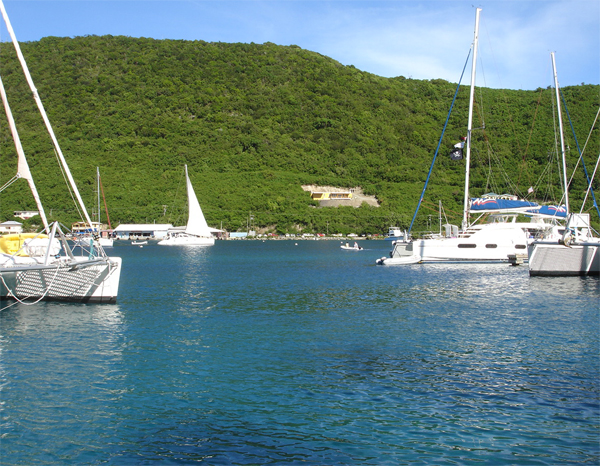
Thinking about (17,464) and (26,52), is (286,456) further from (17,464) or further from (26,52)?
(26,52)

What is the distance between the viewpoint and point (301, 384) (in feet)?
39.1

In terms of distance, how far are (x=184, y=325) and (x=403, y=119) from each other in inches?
6264

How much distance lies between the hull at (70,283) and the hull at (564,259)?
79.7ft

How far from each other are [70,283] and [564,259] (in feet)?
90.4

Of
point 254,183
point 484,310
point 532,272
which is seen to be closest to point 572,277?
point 532,272

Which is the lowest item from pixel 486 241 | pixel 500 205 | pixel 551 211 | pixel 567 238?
pixel 486 241

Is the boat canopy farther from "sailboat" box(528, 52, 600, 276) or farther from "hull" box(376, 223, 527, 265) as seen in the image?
"sailboat" box(528, 52, 600, 276)

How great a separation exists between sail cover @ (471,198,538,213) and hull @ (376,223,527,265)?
1.27 metres

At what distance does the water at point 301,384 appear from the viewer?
8742 millimetres

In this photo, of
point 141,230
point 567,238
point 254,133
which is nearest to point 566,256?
point 567,238

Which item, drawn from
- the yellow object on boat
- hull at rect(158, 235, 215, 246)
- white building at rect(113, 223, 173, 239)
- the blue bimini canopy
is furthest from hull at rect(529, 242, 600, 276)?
white building at rect(113, 223, 173, 239)

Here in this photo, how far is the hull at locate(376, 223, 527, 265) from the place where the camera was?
142ft

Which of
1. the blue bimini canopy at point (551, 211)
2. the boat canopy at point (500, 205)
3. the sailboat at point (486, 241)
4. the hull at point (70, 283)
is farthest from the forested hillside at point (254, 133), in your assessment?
the hull at point (70, 283)

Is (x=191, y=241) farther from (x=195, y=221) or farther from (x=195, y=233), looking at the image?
(x=195, y=221)
